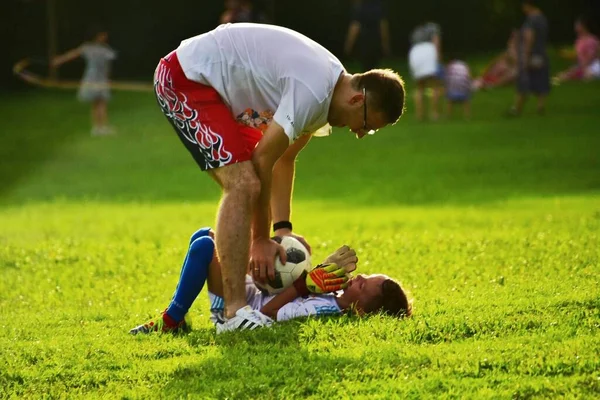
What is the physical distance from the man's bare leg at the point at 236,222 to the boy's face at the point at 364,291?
68 cm

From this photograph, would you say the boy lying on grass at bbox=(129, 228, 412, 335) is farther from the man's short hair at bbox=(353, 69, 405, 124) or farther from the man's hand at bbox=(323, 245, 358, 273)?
the man's short hair at bbox=(353, 69, 405, 124)

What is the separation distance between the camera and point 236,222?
628 cm

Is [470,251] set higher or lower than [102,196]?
higher

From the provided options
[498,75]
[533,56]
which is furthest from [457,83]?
[498,75]

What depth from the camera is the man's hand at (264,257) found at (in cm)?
646

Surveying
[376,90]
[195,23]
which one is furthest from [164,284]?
[195,23]

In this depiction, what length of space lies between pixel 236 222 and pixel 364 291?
91cm

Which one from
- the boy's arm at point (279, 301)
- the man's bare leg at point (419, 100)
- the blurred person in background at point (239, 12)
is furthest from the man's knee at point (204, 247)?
the man's bare leg at point (419, 100)

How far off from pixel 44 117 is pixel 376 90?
20833 millimetres

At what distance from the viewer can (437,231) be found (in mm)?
10914

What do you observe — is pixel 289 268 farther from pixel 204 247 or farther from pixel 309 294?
pixel 204 247

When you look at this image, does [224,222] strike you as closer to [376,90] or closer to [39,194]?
[376,90]

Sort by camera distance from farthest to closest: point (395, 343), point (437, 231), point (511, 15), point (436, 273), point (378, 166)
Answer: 1. point (511, 15)
2. point (378, 166)
3. point (437, 231)
4. point (436, 273)
5. point (395, 343)

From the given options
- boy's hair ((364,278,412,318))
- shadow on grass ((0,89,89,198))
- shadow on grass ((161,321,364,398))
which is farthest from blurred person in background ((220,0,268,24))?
shadow on grass ((161,321,364,398))
